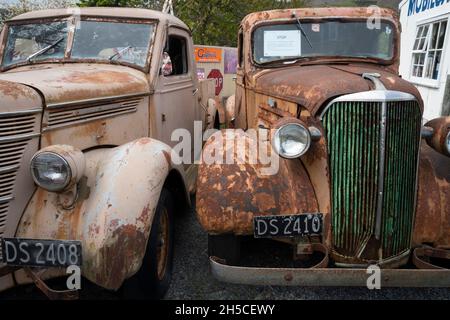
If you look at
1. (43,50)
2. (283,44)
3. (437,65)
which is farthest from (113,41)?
(437,65)

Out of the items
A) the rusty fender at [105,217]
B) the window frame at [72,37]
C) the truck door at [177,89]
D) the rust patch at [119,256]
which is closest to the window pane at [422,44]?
the truck door at [177,89]

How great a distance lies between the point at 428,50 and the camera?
8484 millimetres

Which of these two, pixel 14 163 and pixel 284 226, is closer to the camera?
pixel 14 163

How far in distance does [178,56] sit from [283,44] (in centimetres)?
118

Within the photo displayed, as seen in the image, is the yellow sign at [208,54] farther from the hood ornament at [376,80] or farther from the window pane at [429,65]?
the hood ornament at [376,80]

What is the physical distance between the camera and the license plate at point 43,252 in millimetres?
1865

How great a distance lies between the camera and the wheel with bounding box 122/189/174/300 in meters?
2.25

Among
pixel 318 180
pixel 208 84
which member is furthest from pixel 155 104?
pixel 208 84

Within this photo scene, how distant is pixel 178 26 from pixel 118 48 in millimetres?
830

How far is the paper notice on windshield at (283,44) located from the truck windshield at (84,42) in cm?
117

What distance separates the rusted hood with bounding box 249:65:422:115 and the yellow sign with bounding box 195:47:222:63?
6856 millimetres

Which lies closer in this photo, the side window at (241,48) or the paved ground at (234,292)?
the paved ground at (234,292)

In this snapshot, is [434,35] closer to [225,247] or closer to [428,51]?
[428,51]
